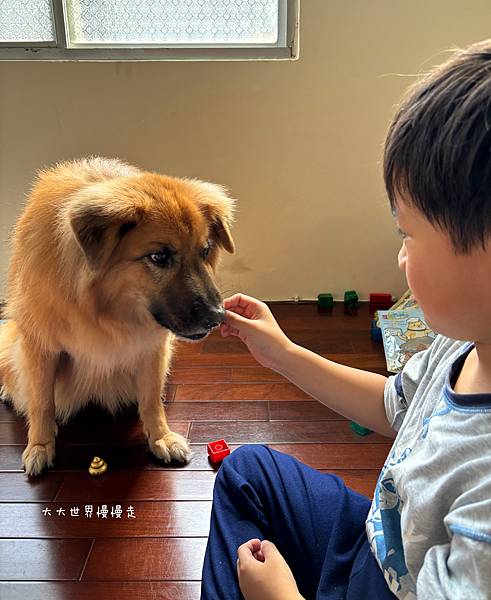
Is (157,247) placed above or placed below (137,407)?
above

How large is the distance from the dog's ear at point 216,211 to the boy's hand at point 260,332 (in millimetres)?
364

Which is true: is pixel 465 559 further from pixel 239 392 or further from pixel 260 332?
pixel 239 392

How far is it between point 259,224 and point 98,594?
5.73ft

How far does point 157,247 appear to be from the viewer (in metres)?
1.38

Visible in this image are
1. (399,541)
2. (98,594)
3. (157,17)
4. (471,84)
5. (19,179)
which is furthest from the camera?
(19,179)

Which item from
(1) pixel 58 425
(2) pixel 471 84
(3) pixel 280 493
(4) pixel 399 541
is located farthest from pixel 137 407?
(2) pixel 471 84

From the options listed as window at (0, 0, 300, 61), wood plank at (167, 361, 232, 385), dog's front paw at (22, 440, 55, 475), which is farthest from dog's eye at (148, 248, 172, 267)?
window at (0, 0, 300, 61)

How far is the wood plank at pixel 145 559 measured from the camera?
1.30m

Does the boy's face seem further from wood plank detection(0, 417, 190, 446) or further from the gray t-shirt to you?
wood plank detection(0, 417, 190, 446)

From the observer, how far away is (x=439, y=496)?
0.63m

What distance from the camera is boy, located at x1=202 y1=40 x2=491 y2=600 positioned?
552 millimetres

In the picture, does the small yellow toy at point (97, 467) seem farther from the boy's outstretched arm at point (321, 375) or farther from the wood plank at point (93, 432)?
the boy's outstretched arm at point (321, 375)

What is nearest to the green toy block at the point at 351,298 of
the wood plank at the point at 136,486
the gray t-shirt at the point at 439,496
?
the wood plank at the point at 136,486

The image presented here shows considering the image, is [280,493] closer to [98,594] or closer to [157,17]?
[98,594]
